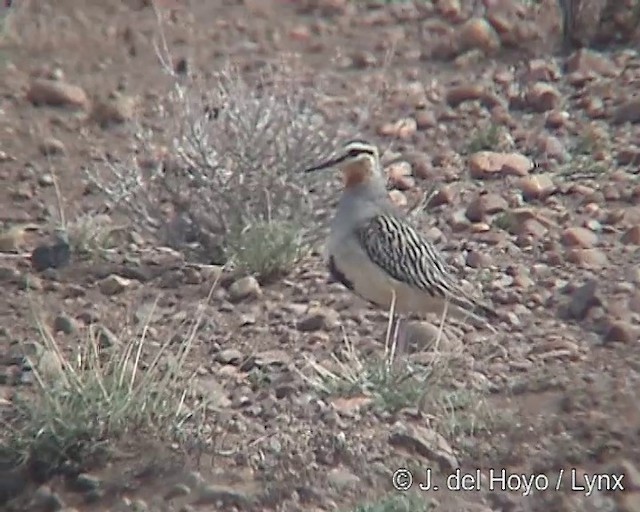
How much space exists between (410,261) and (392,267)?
90 millimetres

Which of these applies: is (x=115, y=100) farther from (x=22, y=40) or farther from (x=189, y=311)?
(x=189, y=311)

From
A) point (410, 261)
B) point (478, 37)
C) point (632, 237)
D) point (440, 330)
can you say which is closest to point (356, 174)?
point (410, 261)

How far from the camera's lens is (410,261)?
7.32 meters

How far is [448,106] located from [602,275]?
3245 mm

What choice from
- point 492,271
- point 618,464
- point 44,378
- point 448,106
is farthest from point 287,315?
point 448,106

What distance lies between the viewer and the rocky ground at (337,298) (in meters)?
6.12

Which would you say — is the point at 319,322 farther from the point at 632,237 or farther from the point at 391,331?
the point at 632,237

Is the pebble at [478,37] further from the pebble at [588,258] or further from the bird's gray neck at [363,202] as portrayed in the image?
the bird's gray neck at [363,202]

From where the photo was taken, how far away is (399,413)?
639 cm

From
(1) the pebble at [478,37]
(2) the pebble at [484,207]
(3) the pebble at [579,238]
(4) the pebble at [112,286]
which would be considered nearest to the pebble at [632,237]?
(3) the pebble at [579,238]

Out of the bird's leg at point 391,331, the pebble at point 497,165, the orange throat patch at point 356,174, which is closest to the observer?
the bird's leg at point 391,331

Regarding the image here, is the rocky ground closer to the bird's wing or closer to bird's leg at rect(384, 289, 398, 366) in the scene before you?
bird's leg at rect(384, 289, 398, 366)

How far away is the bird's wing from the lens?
23.9 ft

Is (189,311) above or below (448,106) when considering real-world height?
below
